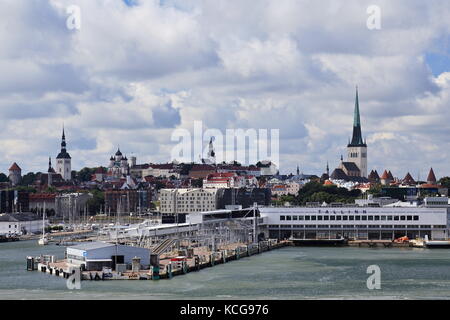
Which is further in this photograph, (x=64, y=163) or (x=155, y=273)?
(x=64, y=163)

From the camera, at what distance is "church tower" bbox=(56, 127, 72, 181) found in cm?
11206

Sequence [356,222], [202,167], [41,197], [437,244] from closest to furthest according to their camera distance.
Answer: [437,244] < [356,222] < [41,197] < [202,167]

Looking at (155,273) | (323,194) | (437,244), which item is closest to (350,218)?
(437,244)

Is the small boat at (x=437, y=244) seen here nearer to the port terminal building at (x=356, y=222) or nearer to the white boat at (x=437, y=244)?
the white boat at (x=437, y=244)

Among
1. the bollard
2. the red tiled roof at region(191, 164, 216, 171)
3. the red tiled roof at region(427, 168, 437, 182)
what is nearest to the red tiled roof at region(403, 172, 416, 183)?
the red tiled roof at region(427, 168, 437, 182)

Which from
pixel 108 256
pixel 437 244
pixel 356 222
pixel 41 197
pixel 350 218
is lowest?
pixel 437 244

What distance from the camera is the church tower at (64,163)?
11206 cm

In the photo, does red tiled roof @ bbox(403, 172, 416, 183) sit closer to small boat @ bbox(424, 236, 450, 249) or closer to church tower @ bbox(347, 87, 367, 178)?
church tower @ bbox(347, 87, 367, 178)

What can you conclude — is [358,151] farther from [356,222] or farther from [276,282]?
[276,282]

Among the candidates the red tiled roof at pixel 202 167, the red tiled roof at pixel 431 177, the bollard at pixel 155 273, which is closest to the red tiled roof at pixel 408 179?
the red tiled roof at pixel 431 177

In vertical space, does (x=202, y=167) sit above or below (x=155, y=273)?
above

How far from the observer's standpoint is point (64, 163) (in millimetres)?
112000
